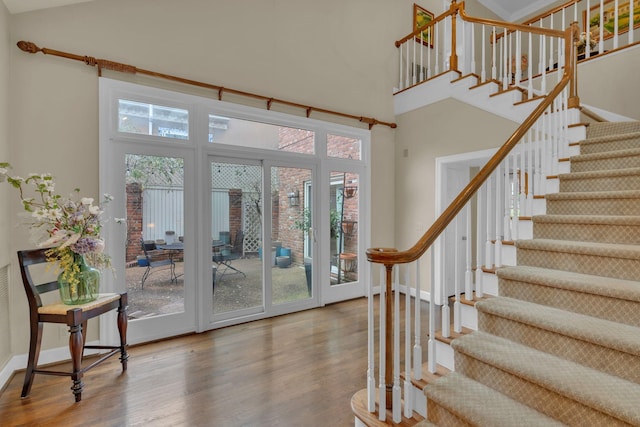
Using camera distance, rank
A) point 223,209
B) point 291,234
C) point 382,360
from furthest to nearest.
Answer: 1. point 291,234
2. point 223,209
3. point 382,360

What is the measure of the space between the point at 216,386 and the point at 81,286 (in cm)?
129

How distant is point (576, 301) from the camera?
178 cm

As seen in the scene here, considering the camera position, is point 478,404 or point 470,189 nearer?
point 478,404

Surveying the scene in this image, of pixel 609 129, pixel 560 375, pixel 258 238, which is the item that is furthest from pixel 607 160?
pixel 258 238

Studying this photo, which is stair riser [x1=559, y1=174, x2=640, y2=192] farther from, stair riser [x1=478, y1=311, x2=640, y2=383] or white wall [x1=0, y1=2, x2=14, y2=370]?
white wall [x1=0, y1=2, x2=14, y2=370]

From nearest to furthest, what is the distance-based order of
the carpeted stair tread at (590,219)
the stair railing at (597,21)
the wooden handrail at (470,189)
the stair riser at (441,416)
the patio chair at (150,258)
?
the stair riser at (441,416)
the wooden handrail at (470,189)
the carpeted stair tread at (590,219)
the patio chair at (150,258)
the stair railing at (597,21)

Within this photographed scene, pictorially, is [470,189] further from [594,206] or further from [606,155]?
[606,155]

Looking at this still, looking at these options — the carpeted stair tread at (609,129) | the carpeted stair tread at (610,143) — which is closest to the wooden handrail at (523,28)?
the carpeted stair tread at (609,129)

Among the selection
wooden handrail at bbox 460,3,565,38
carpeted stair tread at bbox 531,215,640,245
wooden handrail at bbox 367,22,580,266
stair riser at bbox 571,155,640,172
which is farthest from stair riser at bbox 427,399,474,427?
wooden handrail at bbox 460,3,565,38

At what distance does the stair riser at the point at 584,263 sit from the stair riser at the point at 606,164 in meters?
1.14

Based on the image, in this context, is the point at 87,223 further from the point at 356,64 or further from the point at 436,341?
the point at 356,64

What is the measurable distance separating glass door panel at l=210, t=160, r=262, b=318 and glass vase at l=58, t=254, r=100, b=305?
1179 mm

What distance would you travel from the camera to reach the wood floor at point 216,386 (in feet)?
6.69

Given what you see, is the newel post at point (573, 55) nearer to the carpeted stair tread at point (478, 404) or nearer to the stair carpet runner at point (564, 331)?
the stair carpet runner at point (564, 331)
